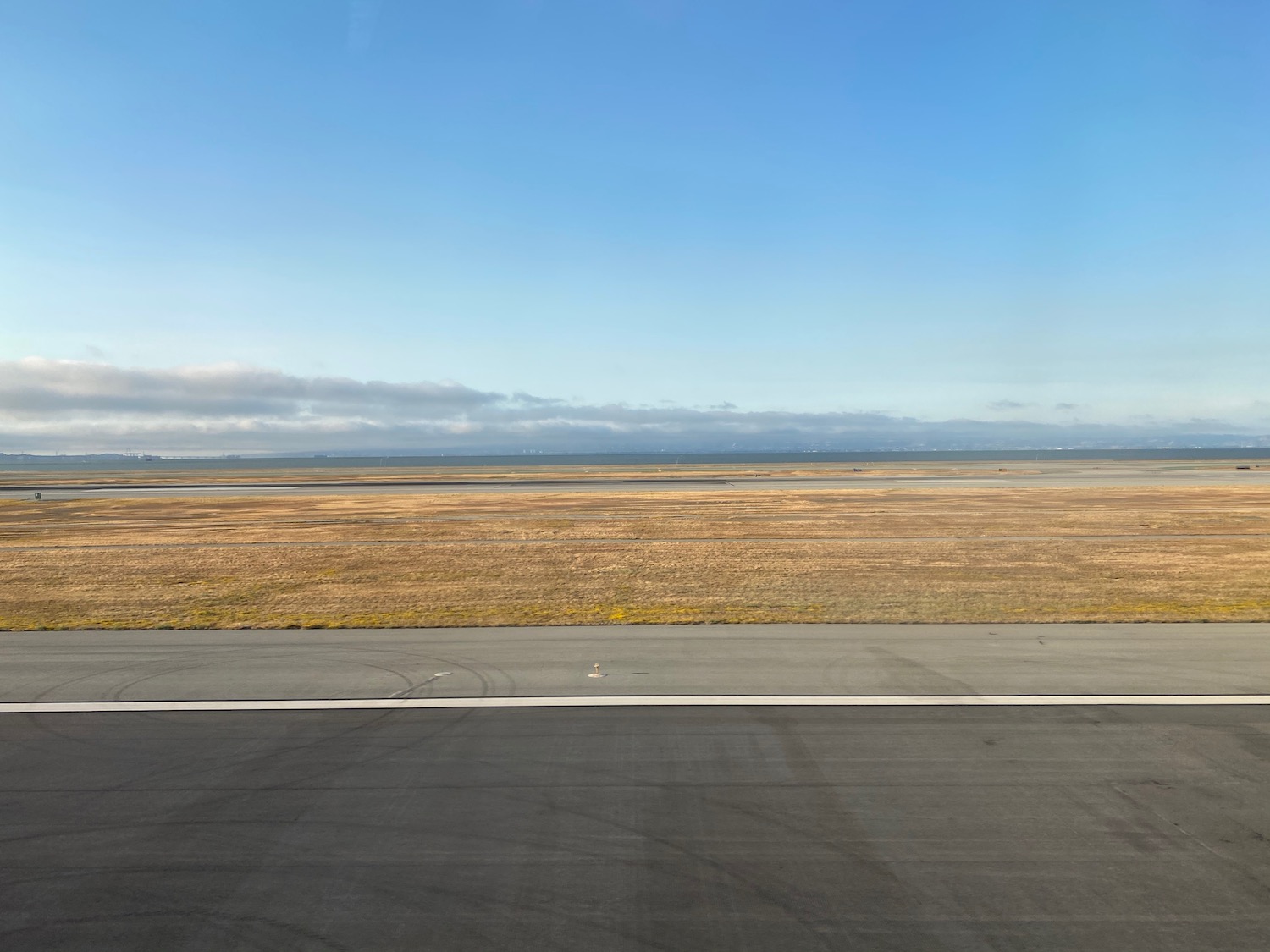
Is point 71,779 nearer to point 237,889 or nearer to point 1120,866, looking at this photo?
point 237,889

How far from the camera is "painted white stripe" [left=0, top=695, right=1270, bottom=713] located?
10758 millimetres

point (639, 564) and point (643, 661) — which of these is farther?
point (639, 564)

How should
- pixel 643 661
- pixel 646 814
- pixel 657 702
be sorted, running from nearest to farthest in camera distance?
pixel 646 814, pixel 657 702, pixel 643 661

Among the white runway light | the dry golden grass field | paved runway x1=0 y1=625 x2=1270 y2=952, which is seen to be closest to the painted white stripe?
the white runway light

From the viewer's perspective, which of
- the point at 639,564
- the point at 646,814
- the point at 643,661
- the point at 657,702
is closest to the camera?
the point at 646,814

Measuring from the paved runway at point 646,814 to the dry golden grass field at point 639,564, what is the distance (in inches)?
191

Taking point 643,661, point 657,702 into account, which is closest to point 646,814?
point 657,702

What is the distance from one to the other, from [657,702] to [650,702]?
102mm

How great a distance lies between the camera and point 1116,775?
8.34 meters

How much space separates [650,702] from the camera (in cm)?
1091

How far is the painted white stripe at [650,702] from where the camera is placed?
10758 millimetres

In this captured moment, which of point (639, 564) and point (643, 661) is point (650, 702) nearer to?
point (643, 661)

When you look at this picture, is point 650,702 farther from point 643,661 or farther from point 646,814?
point 646,814

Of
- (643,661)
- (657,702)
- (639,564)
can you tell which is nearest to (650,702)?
(657,702)
